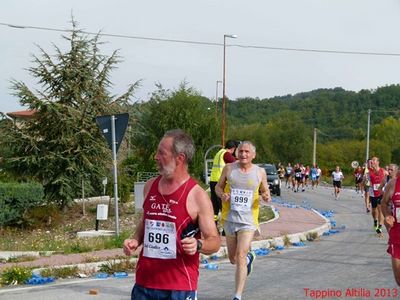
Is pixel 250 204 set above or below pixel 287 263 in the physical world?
above

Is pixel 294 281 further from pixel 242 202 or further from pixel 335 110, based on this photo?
pixel 335 110

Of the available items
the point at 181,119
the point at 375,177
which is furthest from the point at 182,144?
the point at 181,119

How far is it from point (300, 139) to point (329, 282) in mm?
102032

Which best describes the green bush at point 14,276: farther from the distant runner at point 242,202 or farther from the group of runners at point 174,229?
the group of runners at point 174,229

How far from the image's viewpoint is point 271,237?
13.6m

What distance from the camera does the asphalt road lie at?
324 inches

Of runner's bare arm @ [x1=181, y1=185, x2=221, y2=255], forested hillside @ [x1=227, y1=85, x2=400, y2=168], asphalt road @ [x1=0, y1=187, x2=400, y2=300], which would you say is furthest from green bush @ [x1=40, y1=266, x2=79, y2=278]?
forested hillside @ [x1=227, y1=85, x2=400, y2=168]

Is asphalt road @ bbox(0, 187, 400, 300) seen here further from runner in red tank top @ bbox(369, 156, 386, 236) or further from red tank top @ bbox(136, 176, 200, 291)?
red tank top @ bbox(136, 176, 200, 291)

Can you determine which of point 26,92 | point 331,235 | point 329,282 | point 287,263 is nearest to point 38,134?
point 26,92

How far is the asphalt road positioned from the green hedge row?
1117 centimetres

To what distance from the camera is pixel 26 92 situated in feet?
81.1

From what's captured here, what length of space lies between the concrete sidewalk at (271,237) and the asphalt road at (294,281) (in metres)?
0.66

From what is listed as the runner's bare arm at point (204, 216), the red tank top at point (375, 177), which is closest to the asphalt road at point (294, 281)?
the red tank top at point (375, 177)

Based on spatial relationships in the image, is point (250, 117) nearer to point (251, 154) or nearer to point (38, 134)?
point (38, 134)
